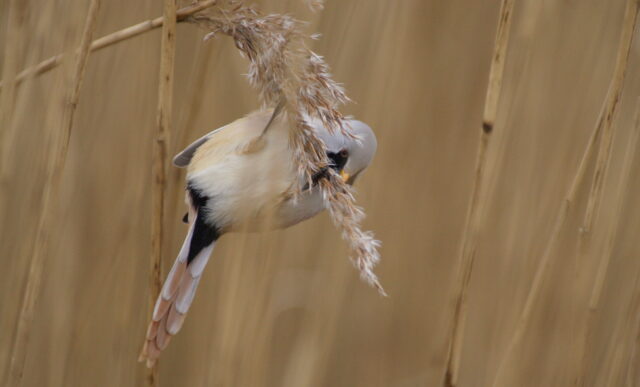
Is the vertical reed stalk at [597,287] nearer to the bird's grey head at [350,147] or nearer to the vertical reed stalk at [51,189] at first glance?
the bird's grey head at [350,147]

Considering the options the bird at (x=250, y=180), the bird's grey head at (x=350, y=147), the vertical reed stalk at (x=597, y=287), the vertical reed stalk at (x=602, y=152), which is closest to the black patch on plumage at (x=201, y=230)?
the bird at (x=250, y=180)

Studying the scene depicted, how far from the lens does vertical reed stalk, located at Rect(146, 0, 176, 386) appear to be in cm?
57

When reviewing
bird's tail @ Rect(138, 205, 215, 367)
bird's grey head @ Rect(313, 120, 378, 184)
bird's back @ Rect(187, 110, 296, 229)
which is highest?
bird's grey head @ Rect(313, 120, 378, 184)

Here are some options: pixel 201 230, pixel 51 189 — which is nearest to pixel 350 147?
pixel 201 230

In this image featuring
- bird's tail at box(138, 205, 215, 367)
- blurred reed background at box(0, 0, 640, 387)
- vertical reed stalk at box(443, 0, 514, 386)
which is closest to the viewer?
bird's tail at box(138, 205, 215, 367)

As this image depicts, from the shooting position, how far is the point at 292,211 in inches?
21.7

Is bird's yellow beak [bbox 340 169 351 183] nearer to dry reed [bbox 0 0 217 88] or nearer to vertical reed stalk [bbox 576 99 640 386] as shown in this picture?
dry reed [bbox 0 0 217 88]

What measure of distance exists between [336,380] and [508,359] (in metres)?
0.63

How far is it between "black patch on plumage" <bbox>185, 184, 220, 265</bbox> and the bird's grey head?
0.35ft

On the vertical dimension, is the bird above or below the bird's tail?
above

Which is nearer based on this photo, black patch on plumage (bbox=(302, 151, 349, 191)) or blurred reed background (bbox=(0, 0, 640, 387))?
black patch on plumage (bbox=(302, 151, 349, 191))

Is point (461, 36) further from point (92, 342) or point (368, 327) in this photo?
point (92, 342)

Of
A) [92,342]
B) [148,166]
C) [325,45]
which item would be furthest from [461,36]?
[92,342]

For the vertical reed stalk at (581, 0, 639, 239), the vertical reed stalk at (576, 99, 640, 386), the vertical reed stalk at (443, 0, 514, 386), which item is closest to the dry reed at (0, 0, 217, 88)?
the vertical reed stalk at (443, 0, 514, 386)
